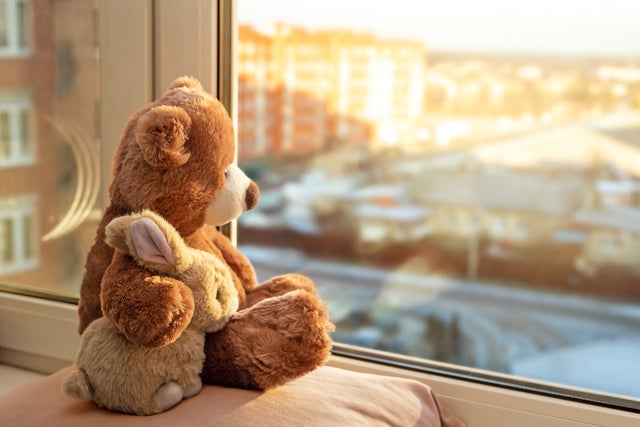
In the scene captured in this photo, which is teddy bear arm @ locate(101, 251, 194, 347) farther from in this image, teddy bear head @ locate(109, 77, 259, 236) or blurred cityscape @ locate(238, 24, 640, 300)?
blurred cityscape @ locate(238, 24, 640, 300)

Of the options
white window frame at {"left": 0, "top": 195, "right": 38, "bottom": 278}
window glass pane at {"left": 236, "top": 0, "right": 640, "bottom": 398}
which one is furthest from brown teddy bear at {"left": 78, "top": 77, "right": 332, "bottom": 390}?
white window frame at {"left": 0, "top": 195, "right": 38, "bottom": 278}

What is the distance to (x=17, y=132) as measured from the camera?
1.38m

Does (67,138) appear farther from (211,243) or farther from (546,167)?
(546,167)

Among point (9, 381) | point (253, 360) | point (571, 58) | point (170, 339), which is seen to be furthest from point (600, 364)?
point (9, 381)

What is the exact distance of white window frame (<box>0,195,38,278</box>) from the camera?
1396 millimetres

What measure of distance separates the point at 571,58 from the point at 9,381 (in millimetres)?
1086

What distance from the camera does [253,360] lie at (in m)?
0.83

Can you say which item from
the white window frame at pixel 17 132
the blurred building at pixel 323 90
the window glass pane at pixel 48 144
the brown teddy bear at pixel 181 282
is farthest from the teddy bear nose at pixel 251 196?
the white window frame at pixel 17 132

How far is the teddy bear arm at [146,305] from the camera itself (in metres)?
0.74

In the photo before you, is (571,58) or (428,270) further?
(428,270)

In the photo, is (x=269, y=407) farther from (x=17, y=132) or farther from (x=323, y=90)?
(x=17, y=132)

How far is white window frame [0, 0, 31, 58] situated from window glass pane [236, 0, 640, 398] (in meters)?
0.43

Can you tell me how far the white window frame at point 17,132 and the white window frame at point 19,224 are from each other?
7 centimetres

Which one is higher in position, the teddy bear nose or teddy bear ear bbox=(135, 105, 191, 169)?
teddy bear ear bbox=(135, 105, 191, 169)
